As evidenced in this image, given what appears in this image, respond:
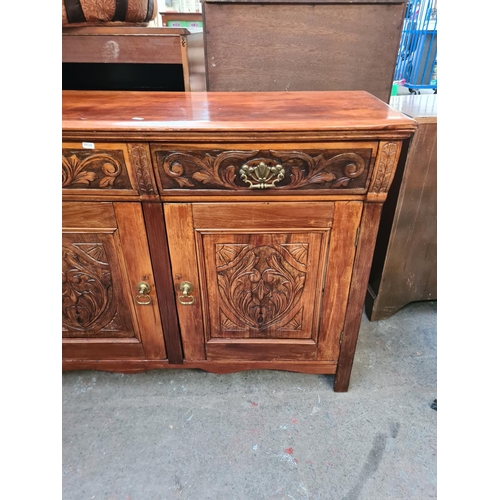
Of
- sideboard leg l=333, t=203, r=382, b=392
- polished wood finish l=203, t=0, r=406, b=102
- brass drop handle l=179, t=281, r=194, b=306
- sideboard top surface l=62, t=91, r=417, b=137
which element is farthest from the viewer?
polished wood finish l=203, t=0, r=406, b=102

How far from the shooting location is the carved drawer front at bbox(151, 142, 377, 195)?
739 millimetres

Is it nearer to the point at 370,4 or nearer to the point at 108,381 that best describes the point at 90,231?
the point at 108,381

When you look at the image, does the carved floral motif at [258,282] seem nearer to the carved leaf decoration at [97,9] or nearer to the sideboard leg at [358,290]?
the sideboard leg at [358,290]

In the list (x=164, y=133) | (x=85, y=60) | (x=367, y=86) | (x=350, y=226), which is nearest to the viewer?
(x=164, y=133)

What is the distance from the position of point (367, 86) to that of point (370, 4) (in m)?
0.25

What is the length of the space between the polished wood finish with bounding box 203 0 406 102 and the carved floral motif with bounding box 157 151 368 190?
643 millimetres

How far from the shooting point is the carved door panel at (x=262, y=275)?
828 mm

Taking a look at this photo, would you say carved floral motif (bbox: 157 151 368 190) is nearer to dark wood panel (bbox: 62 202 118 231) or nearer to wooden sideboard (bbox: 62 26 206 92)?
dark wood panel (bbox: 62 202 118 231)

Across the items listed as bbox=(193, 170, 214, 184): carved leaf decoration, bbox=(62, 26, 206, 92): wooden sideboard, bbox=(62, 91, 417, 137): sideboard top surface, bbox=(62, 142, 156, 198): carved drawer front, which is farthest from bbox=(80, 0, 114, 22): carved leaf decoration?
bbox=(193, 170, 214, 184): carved leaf decoration

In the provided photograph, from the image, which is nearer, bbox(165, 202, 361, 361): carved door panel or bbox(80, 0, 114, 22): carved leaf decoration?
bbox(165, 202, 361, 361): carved door panel

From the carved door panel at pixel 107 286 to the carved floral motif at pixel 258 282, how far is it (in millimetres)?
210

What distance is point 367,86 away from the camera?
126cm

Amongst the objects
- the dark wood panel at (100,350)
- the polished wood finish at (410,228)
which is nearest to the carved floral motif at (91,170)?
the dark wood panel at (100,350)

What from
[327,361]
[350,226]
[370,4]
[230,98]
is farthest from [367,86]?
[327,361]
